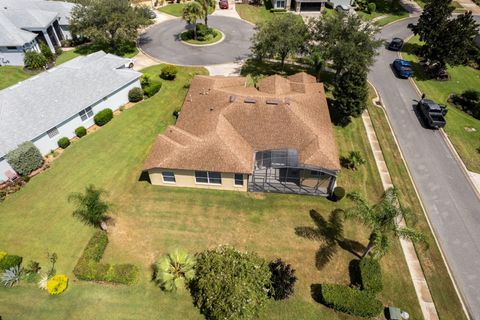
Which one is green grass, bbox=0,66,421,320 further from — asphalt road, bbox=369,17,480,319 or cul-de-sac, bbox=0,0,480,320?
asphalt road, bbox=369,17,480,319

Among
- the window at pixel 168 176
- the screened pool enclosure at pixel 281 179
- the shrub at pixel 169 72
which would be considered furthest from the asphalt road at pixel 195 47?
the screened pool enclosure at pixel 281 179

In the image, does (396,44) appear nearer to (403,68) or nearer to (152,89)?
(403,68)

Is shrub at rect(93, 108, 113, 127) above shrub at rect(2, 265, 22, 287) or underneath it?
above

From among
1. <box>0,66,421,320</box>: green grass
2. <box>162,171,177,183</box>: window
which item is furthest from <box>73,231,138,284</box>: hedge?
<box>162,171,177,183</box>: window

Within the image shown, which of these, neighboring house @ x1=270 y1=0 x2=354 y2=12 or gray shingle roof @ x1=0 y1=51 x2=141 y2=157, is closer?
gray shingle roof @ x1=0 y1=51 x2=141 y2=157

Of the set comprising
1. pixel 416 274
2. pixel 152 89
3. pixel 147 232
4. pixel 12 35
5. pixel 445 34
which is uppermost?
pixel 445 34

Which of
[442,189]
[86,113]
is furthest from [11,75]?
[442,189]

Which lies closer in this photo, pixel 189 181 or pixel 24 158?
pixel 189 181
